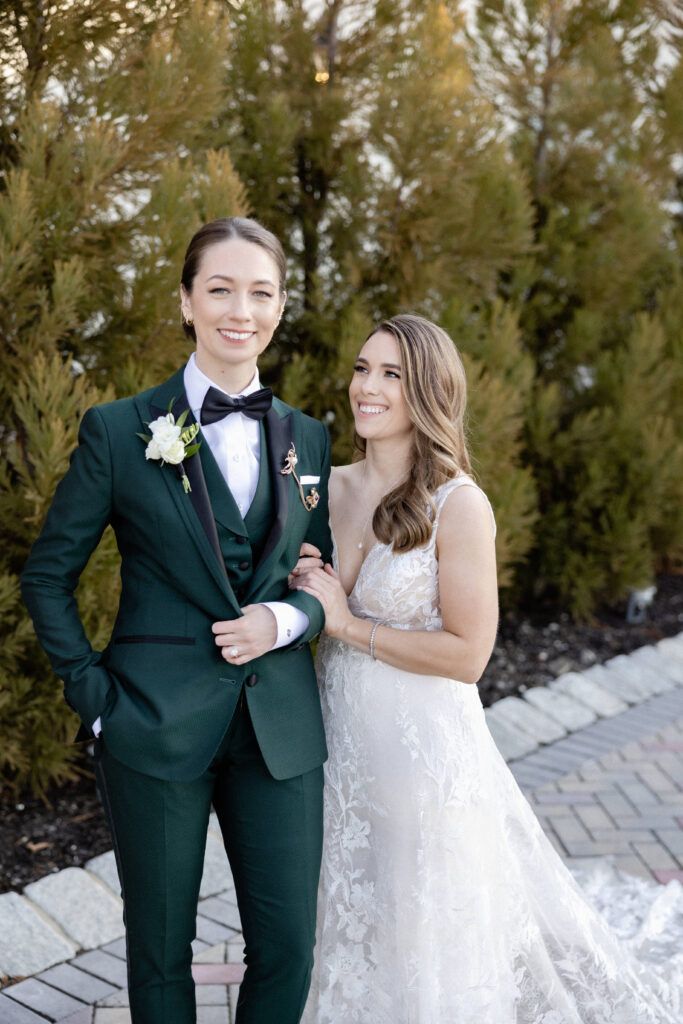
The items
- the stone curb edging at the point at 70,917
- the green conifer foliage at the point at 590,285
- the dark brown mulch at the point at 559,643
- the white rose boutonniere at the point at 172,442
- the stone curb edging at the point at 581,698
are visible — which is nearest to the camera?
the white rose boutonniere at the point at 172,442

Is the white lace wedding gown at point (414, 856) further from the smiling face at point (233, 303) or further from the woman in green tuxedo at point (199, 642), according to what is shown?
the smiling face at point (233, 303)

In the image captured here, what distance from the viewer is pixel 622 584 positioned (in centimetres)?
682

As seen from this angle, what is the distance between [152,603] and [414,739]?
2.75 ft

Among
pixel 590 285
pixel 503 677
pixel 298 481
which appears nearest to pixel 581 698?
pixel 503 677

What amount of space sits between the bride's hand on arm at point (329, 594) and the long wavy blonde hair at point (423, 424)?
0.62 ft

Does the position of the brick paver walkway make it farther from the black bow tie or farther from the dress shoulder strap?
the black bow tie

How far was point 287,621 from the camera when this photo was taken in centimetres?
235

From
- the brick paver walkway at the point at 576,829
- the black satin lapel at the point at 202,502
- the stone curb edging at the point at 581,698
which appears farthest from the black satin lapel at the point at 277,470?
the stone curb edging at the point at 581,698

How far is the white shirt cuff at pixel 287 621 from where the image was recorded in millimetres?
2326

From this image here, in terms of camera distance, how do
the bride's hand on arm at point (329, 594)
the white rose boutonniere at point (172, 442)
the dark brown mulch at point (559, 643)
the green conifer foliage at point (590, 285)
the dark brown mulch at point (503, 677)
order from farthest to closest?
1. the green conifer foliage at point (590, 285)
2. the dark brown mulch at point (559, 643)
3. the dark brown mulch at point (503, 677)
4. the bride's hand on arm at point (329, 594)
5. the white rose boutonniere at point (172, 442)

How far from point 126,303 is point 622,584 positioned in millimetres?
4049

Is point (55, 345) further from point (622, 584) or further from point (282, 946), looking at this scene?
point (622, 584)

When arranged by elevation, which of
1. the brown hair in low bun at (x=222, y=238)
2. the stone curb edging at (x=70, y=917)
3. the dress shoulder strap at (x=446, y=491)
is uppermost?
the brown hair in low bun at (x=222, y=238)

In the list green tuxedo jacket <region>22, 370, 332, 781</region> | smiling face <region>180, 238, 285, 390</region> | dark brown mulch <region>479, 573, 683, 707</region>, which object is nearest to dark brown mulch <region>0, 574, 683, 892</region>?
dark brown mulch <region>479, 573, 683, 707</region>
